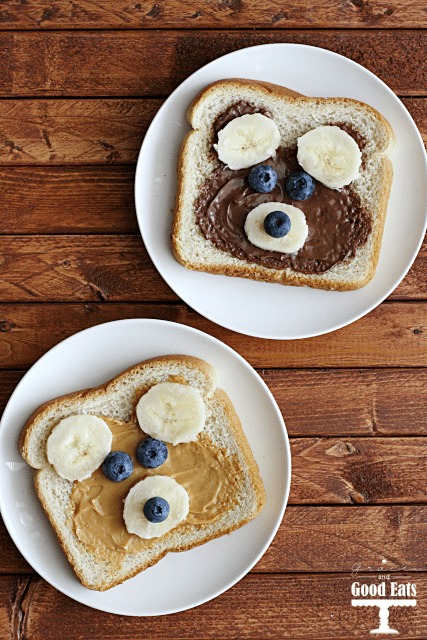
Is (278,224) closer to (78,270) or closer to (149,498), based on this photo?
(78,270)

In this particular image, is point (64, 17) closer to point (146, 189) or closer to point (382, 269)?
point (146, 189)

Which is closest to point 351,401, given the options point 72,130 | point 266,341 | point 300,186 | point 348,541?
point 266,341

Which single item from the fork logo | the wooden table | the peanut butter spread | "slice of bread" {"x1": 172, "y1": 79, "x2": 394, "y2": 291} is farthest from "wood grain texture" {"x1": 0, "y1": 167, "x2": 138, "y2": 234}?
the fork logo

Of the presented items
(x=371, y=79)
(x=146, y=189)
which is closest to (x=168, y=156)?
(x=146, y=189)

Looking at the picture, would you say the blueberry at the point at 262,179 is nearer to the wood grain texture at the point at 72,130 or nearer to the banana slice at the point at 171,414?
the wood grain texture at the point at 72,130

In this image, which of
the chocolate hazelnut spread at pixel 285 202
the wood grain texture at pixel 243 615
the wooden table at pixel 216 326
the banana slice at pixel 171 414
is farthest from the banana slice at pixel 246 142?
the wood grain texture at pixel 243 615

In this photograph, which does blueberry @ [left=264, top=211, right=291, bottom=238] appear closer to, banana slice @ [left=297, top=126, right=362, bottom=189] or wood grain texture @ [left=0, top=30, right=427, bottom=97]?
banana slice @ [left=297, top=126, right=362, bottom=189]

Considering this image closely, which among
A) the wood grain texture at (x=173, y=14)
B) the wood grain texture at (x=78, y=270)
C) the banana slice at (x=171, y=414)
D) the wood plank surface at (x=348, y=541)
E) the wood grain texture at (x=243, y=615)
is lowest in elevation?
the wood grain texture at (x=243, y=615)
